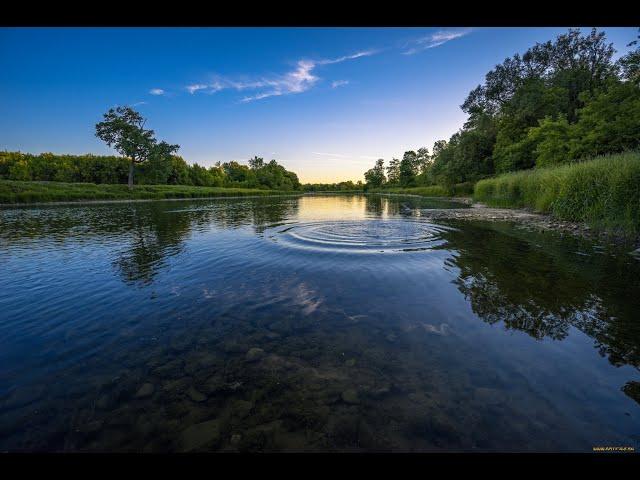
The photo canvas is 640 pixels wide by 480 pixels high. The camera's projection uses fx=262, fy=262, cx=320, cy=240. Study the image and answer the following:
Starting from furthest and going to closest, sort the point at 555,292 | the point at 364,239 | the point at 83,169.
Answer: the point at 83,169 < the point at 364,239 < the point at 555,292

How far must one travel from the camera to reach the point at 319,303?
624cm

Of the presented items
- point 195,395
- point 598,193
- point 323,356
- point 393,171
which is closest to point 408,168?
point 393,171

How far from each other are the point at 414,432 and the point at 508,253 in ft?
31.7

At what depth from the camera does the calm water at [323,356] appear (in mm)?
2836

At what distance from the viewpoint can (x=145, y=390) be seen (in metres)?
3.51

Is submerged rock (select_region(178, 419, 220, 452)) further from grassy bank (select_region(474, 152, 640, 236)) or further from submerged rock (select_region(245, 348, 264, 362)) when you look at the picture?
grassy bank (select_region(474, 152, 640, 236))

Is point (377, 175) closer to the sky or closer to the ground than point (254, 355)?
closer to the sky

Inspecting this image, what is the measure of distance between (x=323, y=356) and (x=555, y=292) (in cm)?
615

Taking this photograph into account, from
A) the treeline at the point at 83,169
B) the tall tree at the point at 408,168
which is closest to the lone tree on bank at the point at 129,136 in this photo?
the treeline at the point at 83,169

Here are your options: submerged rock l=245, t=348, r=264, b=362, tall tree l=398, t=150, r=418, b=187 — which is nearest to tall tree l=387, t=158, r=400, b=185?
tall tree l=398, t=150, r=418, b=187

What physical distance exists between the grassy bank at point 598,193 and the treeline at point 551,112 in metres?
11.1

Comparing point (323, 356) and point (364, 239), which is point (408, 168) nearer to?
point (364, 239)
